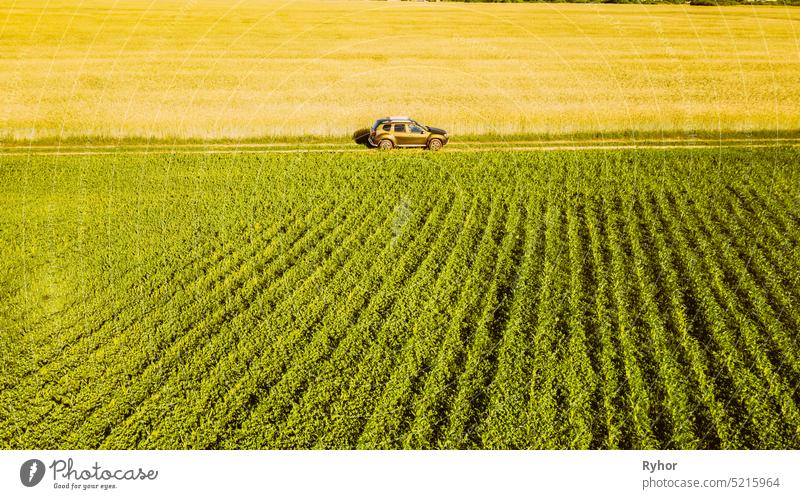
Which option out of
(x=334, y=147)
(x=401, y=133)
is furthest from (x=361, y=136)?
(x=401, y=133)

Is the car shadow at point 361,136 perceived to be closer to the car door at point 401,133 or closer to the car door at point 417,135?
the car door at point 401,133

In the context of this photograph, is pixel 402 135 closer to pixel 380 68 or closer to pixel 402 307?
pixel 380 68

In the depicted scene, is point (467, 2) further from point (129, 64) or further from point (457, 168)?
point (457, 168)

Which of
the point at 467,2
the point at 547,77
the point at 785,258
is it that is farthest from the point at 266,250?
the point at 467,2

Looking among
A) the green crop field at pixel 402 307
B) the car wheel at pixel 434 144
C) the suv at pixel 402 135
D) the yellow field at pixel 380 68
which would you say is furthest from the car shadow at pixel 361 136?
the green crop field at pixel 402 307

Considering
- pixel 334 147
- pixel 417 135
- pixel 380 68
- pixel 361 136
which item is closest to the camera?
pixel 417 135

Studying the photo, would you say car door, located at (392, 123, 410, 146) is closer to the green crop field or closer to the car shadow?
the car shadow
